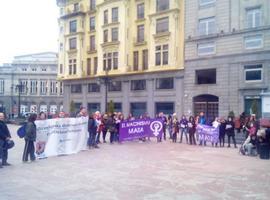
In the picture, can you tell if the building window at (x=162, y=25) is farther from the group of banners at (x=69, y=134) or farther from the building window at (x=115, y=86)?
the group of banners at (x=69, y=134)

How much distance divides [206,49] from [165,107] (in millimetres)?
8234

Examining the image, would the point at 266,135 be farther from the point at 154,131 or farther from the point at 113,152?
the point at 154,131

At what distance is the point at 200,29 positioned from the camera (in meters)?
37.7

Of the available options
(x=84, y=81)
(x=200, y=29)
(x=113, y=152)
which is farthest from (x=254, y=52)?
(x=84, y=81)

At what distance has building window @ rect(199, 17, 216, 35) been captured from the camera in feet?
120

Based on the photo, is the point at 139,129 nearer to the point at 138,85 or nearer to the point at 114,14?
the point at 138,85

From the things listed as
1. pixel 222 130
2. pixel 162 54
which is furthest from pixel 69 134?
pixel 162 54

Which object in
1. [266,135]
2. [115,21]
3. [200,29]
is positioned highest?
[115,21]

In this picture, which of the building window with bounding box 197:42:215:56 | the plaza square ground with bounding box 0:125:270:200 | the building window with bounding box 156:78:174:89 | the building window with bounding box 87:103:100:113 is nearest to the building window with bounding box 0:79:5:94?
the building window with bounding box 87:103:100:113

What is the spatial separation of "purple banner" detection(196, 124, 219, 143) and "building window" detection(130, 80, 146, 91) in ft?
72.7

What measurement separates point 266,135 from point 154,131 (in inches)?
341

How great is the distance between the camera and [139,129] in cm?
2284

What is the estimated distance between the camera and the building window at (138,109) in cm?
4396

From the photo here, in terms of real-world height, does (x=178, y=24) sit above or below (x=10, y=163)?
above
